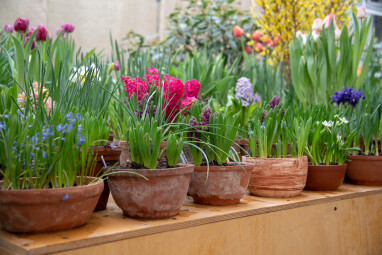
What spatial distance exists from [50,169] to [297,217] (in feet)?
2.84

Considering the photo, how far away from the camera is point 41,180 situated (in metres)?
1.12

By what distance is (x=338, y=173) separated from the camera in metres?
1.81

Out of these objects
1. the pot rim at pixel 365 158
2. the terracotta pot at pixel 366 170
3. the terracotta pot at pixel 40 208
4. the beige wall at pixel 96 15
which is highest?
the beige wall at pixel 96 15

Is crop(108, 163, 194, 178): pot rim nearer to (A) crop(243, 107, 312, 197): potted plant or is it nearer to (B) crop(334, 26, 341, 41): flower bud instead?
(A) crop(243, 107, 312, 197): potted plant

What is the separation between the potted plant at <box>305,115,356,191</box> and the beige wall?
149 inches

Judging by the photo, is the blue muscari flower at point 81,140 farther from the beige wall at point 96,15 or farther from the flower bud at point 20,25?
the beige wall at point 96,15

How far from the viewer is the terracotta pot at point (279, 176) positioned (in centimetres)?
163

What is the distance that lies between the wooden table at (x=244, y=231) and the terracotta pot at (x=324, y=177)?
1.9 inches

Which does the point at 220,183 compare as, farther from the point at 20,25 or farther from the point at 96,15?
the point at 96,15

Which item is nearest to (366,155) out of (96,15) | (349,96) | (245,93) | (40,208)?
(349,96)

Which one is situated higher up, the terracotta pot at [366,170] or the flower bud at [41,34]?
the flower bud at [41,34]

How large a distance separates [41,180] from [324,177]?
1.12 m

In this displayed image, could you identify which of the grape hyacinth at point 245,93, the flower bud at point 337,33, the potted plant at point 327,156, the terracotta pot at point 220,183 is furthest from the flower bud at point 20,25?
the flower bud at point 337,33

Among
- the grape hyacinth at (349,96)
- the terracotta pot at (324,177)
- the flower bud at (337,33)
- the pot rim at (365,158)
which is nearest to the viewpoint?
the terracotta pot at (324,177)
